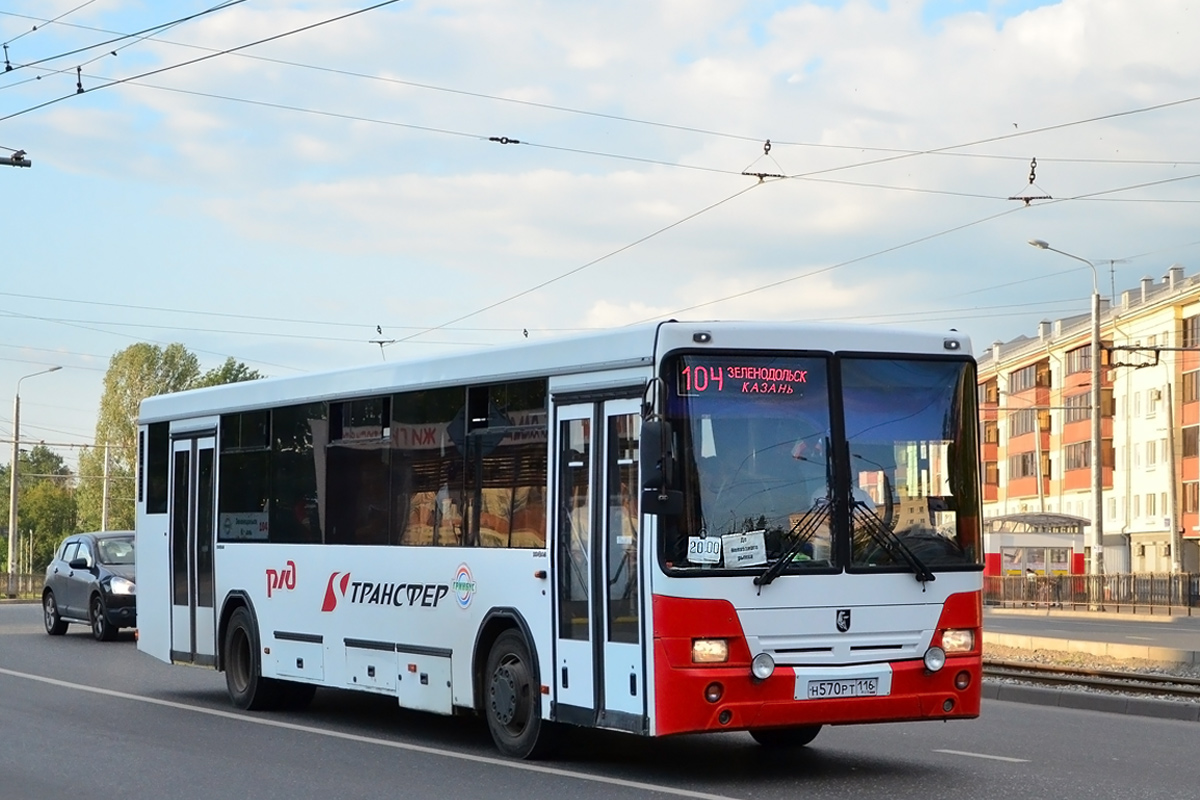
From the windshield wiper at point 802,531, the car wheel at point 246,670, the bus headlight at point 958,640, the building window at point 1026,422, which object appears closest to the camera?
the windshield wiper at point 802,531

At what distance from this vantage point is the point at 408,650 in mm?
13844

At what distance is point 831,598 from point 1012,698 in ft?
29.1

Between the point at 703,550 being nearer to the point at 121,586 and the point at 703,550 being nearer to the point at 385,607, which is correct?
the point at 385,607

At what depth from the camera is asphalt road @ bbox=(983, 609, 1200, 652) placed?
107 feet

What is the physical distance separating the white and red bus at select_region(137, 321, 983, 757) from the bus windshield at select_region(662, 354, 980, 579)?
1 cm

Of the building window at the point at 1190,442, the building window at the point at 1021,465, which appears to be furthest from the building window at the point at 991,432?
the building window at the point at 1190,442

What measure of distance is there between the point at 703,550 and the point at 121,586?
61.0ft

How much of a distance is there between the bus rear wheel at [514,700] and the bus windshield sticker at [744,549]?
6.39ft

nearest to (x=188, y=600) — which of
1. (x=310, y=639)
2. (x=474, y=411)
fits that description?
(x=310, y=639)

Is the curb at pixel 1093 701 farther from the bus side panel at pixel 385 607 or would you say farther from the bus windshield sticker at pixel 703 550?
the bus windshield sticker at pixel 703 550

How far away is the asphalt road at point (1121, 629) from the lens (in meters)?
32.7

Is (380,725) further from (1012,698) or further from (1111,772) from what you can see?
(1012,698)

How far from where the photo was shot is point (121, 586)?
1084 inches

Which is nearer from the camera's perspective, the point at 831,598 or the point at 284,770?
the point at 831,598
